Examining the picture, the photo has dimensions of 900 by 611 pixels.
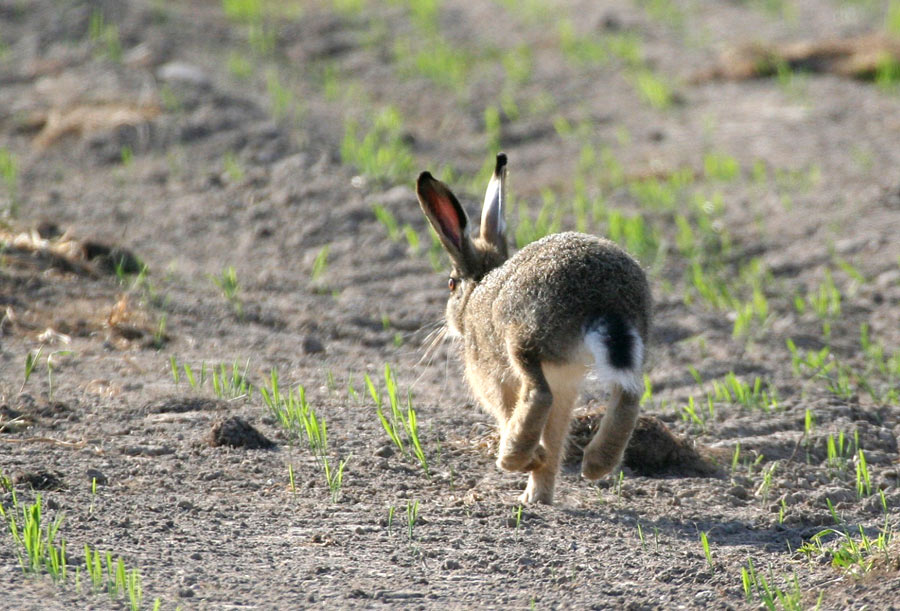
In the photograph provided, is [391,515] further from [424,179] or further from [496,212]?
[496,212]

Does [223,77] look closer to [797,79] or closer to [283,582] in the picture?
[797,79]

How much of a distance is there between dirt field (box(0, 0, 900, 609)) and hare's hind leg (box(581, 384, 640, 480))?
0.75ft

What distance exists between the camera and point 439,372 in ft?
22.3

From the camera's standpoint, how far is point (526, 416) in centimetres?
480

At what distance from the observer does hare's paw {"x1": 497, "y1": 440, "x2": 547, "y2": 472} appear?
16.0 feet

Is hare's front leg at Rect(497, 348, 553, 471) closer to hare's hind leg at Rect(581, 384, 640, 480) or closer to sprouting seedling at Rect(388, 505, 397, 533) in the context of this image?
hare's hind leg at Rect(581, 384, 640, 480)

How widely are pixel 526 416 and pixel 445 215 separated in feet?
4.29

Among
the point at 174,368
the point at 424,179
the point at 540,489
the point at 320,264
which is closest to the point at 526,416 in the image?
the point at 540,489

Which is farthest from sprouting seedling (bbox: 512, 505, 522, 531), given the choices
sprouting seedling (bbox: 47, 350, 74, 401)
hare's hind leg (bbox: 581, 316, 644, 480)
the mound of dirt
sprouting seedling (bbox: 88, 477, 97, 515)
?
sprouting seedling (bbox: 47, 350, 74, 401)

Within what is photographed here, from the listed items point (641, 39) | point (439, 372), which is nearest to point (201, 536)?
point (439, 372)

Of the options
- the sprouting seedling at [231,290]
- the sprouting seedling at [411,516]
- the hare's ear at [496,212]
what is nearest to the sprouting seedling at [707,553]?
the sprouting seedling at [411,516]

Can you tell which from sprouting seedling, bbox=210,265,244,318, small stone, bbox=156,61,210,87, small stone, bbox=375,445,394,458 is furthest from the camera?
small stone, bbox=156,61,210,87

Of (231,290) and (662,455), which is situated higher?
(231,290)

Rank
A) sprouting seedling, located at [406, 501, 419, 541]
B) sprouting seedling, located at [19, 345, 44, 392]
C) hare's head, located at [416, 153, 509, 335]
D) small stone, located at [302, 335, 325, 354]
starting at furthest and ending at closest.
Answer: small stone, located at [302, 335, 325, 354] < hare's head, located at [416, 153, 509, 335] < sprouting seedling, located at [19, 345, 44, 392] < sprouting seedling, located at [406, 501, 419, 541]
